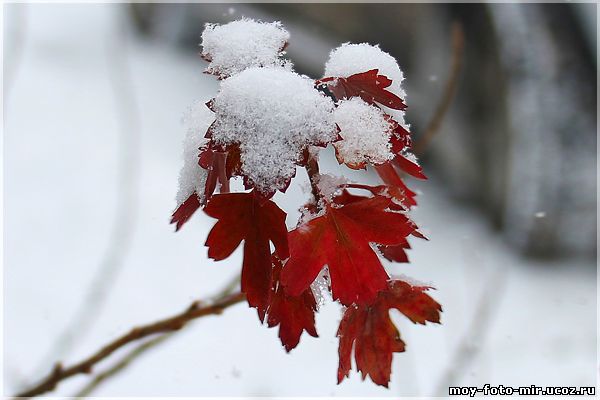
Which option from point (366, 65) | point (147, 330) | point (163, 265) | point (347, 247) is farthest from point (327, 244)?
point (163, 265)

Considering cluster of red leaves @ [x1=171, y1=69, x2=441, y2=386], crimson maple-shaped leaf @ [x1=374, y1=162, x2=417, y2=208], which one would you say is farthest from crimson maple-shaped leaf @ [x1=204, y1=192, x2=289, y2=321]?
crimson maple-shaped leaf @ [x1=374, y1=162, x2=417, y2=208]

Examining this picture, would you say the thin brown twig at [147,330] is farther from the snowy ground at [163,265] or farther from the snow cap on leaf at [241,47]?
the snowy ground at [163,265]

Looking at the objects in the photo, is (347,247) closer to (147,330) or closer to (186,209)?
(186,209)

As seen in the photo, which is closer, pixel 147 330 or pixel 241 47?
pixel 241 47

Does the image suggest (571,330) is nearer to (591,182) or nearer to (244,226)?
(591,182)

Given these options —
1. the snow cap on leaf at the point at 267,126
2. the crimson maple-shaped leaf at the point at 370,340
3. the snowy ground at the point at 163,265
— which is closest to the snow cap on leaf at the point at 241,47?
the snow cap on leaf at the point at 267,126

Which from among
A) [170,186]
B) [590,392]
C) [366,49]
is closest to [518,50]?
[170,186]

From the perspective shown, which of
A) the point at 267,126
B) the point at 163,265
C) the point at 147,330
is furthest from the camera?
the point at 163,265
